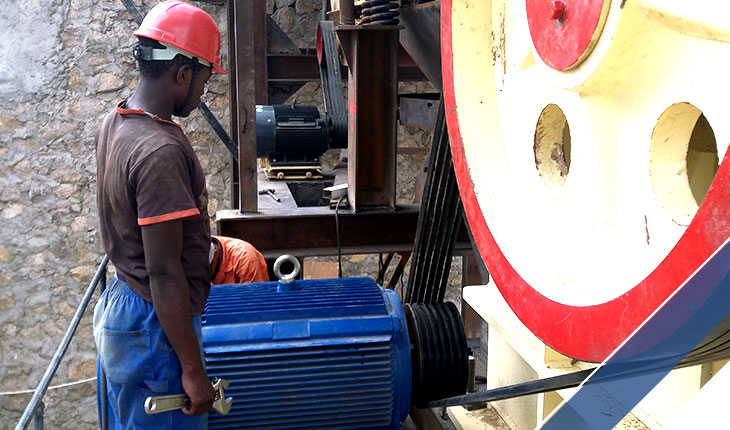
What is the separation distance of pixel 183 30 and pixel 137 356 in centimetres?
93

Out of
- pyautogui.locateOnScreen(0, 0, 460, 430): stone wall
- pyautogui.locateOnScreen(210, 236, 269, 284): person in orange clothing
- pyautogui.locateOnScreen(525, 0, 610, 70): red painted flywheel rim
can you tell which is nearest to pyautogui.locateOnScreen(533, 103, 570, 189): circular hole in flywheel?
pyautogui.locateOnScreen(525, 0, 610, 70): red painted flywheel rim

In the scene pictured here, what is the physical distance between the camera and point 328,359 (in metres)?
2.58

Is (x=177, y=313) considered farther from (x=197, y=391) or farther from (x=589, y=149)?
(x=589, y=149)

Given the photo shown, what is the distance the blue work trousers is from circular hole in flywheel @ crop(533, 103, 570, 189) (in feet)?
3.72

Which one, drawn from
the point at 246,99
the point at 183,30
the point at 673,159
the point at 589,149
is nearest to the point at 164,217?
the point at 183,30

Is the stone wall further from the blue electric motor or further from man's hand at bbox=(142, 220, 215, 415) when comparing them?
man's hand at bbox=(142, 220, 215, 415)

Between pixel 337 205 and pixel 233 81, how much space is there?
2130 millimetres

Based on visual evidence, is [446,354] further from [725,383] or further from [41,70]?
[41,70]

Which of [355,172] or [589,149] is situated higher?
[589,149]

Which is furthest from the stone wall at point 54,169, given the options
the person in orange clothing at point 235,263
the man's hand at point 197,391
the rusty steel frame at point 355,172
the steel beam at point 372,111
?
the man's hand at point 197,391

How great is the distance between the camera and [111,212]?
2.05 m

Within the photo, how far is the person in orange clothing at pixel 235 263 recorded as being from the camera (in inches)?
153

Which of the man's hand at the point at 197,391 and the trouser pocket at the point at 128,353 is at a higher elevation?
the trouser pocket at the point at 128,353

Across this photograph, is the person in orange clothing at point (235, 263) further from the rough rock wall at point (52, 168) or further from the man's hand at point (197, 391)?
the rough rock wall at point (52, 168)
